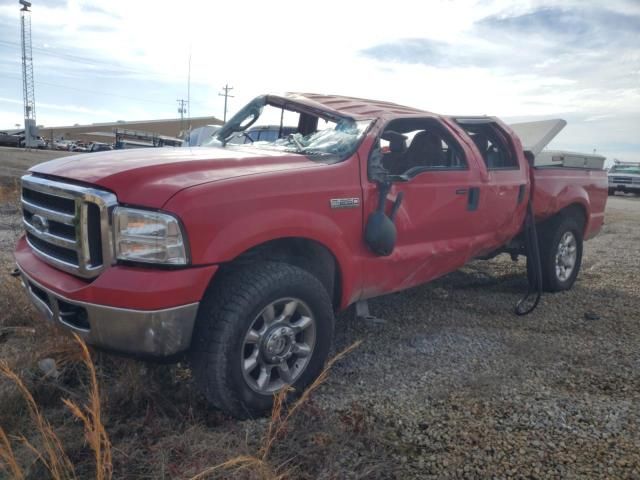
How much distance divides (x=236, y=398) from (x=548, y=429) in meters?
1.64

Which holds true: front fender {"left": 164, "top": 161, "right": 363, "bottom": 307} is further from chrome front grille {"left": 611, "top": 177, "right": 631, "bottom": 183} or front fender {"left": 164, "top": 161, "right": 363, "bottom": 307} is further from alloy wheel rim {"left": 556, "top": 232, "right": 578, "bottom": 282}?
chrome front grille {"left": 611, "top": 177, "right": 631, "bottom": 183}

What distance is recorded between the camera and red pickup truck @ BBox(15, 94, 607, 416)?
2.41 metres

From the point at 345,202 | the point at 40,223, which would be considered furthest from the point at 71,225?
the point at 345,202

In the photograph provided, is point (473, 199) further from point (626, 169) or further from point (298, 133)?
point (626, 169)

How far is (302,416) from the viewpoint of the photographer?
2.71 metres

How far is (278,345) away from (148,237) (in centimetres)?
91

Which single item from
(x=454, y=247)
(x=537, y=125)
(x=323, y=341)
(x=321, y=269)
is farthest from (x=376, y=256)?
(x=537, y=125)

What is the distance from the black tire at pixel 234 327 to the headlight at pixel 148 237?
1.00 feet

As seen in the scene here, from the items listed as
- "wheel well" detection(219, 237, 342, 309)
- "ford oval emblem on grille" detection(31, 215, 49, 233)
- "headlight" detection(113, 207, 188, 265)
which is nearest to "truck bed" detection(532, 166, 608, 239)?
"wheel well" detection(219, 237, 342, 309)

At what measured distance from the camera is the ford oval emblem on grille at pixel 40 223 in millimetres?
2814

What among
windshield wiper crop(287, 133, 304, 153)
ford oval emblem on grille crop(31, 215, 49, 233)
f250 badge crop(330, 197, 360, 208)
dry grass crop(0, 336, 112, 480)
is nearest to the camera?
dry grass crop(0, 336, 112, 480)

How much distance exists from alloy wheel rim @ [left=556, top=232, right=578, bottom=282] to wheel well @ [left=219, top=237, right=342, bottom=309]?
317 centimetres

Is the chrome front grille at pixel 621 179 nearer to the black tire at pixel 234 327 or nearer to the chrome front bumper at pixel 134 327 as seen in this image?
the black tire at pixel 234 327

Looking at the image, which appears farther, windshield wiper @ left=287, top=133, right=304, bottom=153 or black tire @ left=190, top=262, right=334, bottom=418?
windshield wiper @ left=287, top=133, right=304, bottom=153
